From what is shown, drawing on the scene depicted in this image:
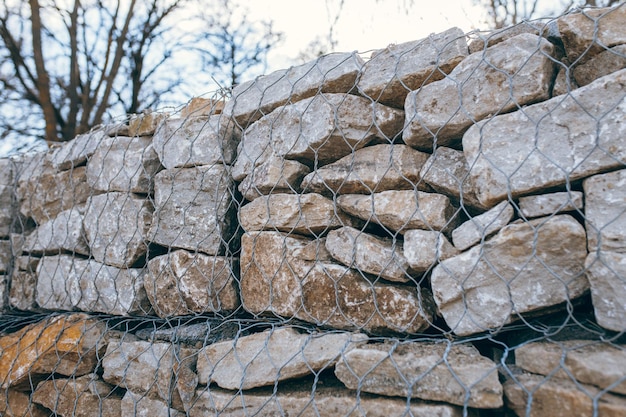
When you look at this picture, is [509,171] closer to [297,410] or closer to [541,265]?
[541,265]

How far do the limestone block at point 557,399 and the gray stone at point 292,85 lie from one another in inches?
41.7

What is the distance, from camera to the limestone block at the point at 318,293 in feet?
4.63

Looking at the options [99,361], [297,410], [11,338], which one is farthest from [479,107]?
[11,338]

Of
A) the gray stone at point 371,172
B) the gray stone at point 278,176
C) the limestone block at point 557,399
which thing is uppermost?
the gray stone at point 278,176

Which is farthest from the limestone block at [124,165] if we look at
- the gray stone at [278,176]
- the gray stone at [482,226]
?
the gray stone at [482,226]

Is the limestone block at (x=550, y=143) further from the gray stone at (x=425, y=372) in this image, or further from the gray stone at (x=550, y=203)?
the gray stone at (x=425, y=372)

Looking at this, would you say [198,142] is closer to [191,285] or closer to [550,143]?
[191,285]

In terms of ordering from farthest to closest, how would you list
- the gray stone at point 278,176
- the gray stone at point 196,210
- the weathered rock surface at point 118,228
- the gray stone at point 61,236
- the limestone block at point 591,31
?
1. the gray stone at point 61,236
2. the weathered rock surface at point 118,228
3. the gray stone at point 196,210
4. the gray stone at point 278,176
5. the limestone block at point 591,31

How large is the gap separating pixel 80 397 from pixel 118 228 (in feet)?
2.26

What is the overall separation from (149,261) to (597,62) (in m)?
1.72

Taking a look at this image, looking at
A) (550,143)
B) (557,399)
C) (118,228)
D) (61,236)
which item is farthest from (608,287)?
(61,236)

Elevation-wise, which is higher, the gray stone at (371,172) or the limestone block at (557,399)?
the gray stone at (371,172)

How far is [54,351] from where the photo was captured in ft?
6.30

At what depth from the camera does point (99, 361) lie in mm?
1813
